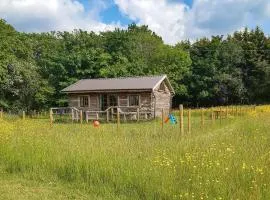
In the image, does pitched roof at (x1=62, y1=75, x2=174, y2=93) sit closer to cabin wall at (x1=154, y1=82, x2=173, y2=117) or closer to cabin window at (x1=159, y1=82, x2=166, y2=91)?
cabin window at (x1=159, y1=82, x2=166, y2=91)

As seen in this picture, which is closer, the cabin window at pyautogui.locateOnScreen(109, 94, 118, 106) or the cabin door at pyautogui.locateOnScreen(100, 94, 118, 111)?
the cabin window at pyautogui.locateOnScreen(109, 94, 118, 106)

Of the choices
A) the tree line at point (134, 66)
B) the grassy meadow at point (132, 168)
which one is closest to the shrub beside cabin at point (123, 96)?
the tree line at point (134, 66)

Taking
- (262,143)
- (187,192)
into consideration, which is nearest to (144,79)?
(262,143)

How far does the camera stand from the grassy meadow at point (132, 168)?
7328 mm

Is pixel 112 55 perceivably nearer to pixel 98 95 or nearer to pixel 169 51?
pixel 169 51

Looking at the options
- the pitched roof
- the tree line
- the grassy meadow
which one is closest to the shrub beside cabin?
the pitched roof

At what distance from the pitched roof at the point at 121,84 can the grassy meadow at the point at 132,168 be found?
23.2m

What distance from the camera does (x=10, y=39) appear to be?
4300 cm

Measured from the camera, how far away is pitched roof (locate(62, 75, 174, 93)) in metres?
35.1

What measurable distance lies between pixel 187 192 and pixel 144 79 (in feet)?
97.9

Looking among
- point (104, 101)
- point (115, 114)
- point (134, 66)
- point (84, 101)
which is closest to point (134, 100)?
point (115, 114)

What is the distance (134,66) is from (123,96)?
1221cm

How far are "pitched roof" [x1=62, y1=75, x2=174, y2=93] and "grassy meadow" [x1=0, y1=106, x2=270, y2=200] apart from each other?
76.0 feet

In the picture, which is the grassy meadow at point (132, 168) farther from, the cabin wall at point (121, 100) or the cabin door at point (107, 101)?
the cabin door at point (107, 101)
